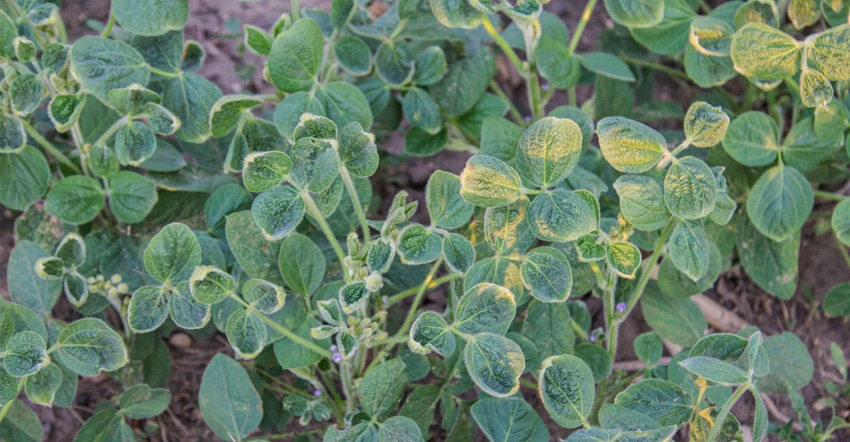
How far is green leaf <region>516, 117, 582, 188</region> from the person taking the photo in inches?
51.3

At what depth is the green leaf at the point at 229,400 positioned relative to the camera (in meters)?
1.51

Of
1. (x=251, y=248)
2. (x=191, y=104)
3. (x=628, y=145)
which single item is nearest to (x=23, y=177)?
(x=191, y=104)

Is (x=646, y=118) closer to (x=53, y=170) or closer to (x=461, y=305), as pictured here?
(x=461, y=305)

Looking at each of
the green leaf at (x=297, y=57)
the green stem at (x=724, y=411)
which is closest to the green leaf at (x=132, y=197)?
the green leaf at (x=297, y=57)

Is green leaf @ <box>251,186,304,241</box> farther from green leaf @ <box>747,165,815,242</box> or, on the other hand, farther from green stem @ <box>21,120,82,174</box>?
green leaf @ <box>747,165,815,242</box>

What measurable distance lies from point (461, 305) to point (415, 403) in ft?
1.13

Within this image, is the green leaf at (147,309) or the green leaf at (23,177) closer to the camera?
the green leaf at (147,309)

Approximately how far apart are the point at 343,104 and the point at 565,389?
2.43 ft

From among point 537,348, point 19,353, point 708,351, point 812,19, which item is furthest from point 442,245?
point 812,19

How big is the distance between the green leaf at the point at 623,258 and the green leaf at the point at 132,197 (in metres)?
0.96

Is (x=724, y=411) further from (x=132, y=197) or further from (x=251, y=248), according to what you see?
(x=132, y=197)

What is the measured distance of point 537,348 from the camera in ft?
5.14

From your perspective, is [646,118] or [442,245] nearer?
[442,245]

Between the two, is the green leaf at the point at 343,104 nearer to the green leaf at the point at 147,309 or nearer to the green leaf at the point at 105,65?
the green leaf at the point at 105,65
